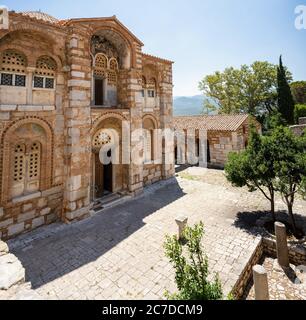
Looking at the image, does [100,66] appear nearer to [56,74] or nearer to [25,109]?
[56,74]

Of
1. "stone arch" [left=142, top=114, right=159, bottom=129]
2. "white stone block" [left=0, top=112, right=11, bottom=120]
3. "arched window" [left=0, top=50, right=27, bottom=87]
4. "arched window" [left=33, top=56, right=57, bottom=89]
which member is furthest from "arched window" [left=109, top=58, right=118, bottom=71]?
"white stone block" [left=0, top=112, right=11, bottom=120]

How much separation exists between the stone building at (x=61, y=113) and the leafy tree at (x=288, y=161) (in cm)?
659

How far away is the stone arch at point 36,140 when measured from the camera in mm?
7332

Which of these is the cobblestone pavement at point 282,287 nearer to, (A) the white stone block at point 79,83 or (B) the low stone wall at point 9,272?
(B) the low stone wall at point 9,272

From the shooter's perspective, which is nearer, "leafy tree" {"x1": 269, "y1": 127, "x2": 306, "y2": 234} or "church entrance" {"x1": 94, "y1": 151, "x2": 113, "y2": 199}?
"leafy tree" {"x1": 269, "y1": 127, "x2": 306, "y2": 234}

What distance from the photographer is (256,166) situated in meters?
8.18

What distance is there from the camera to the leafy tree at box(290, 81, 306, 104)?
32750 mm

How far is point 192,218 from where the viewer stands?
938cm

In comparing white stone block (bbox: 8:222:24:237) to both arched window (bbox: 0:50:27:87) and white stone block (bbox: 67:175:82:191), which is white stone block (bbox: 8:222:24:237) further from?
arched window (bbox: 0:50:27:87)

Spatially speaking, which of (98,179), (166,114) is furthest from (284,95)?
(98,179)

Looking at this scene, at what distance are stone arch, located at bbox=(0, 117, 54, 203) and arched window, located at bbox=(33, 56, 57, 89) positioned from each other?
51.6 inches

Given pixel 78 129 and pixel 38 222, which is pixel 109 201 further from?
pixel 78 129

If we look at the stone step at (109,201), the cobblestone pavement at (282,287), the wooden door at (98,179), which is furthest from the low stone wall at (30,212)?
the cobblestone pavement at (282,287)

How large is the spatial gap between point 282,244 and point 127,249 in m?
4.89
